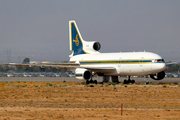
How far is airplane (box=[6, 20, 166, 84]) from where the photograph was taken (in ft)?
125

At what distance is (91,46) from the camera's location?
48.3 metres

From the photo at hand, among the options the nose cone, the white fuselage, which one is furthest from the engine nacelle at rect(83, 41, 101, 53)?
the nose cone

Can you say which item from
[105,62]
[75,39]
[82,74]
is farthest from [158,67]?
[75,39]

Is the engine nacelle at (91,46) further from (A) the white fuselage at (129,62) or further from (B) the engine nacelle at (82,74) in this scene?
(B) the engine nacelle at (82,74)

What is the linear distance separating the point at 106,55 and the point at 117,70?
11.1 ft

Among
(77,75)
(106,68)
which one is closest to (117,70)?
(106,68)

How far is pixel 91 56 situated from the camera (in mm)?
46000

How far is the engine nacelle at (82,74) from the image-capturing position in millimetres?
40822

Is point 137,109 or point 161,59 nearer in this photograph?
point 137,109

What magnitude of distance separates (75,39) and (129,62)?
1369 centimetres

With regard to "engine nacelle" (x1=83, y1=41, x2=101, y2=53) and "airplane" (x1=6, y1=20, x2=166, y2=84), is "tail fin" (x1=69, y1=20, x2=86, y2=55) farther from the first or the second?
"engine nacelle" (x1=83, y1=41, x2=101, y2=53)

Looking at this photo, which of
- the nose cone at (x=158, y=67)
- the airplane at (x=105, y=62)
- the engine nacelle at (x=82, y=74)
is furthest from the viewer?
the engine nacelle at (x=82, y=74)

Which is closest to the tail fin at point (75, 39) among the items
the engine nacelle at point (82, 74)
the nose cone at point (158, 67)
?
the engine nacelle at point (82, 74)

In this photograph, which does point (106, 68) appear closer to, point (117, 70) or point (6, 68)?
point (117, 70)
